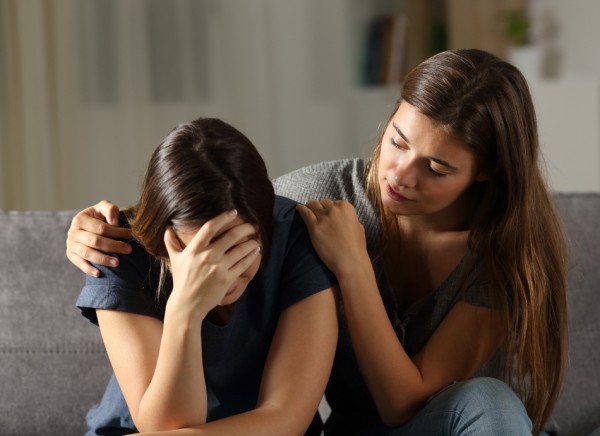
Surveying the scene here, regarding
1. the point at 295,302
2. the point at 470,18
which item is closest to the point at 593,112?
the point at 470,18

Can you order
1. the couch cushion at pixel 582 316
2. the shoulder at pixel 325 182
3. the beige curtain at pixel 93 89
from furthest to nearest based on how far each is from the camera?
the beige curtain at pixel 93 89, the couch cushion at pixel 582 316, the shoulder at pixel 325 182

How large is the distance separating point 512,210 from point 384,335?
0.32 meters

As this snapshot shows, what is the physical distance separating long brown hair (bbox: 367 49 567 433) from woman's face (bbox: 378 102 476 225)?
19mm

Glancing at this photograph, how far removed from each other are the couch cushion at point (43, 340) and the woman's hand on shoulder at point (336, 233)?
23.1 inches

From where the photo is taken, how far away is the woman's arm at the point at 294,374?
4.75 feet

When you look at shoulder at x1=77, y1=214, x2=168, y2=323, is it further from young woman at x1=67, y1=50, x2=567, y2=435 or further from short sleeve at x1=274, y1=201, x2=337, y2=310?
short sleeve at x1=274, y1=201, x2=337, y2=310

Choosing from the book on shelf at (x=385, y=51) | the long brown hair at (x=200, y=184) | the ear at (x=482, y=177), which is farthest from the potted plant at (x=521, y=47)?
the long brown hair at (x=200, y=184)

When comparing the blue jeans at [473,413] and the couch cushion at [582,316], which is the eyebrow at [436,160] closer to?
the blue jeans at [473,413]

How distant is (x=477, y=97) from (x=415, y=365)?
0.46 meters

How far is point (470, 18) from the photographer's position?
13.4ft

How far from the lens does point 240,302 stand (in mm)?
1581

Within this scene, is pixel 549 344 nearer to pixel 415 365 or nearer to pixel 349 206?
pixel 415 365

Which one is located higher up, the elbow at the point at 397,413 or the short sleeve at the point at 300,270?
the short sleeve at the point at 300,270

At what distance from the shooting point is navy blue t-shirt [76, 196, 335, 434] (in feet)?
5.04
